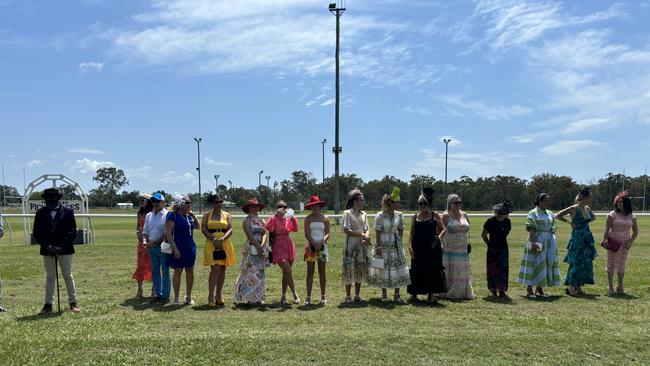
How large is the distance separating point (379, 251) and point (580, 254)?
12.5 ft

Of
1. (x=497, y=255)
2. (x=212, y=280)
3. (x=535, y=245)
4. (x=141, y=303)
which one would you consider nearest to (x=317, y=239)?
(x=212, y=280)

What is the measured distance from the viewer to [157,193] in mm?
8656

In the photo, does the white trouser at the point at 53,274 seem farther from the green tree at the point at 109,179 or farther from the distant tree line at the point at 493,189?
the green tree at the point at 109,179

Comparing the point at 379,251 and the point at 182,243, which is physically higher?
the point at 182,243

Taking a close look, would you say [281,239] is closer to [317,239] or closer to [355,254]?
[317,239]

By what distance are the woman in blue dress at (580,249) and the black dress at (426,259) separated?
7.92 ft

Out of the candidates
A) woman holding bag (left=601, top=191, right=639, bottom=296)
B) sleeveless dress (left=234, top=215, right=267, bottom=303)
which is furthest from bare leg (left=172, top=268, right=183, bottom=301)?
woman holding bag (left=601, top=191, right=639, bottom=296)

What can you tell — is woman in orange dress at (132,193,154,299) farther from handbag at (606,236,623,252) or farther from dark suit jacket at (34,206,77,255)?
handbag at (606,236,623,252)

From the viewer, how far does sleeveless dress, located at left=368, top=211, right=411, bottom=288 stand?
8156 millimetres

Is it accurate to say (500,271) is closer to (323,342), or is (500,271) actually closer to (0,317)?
(323,342)

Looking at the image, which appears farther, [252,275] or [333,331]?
[252,275]

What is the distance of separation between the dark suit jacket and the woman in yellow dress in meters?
1.91

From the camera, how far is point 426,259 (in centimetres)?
832

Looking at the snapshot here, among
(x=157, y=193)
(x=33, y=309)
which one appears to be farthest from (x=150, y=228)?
(x=33, y=309)
